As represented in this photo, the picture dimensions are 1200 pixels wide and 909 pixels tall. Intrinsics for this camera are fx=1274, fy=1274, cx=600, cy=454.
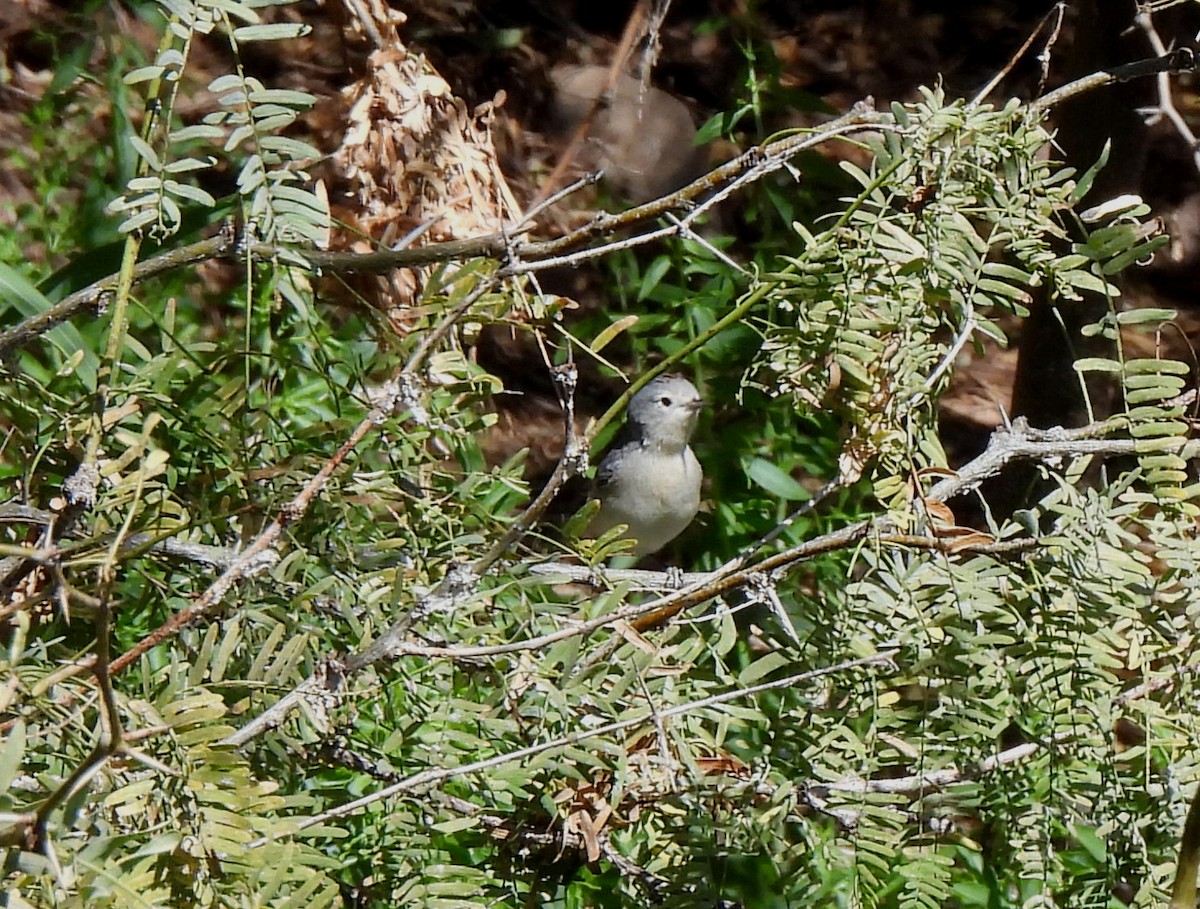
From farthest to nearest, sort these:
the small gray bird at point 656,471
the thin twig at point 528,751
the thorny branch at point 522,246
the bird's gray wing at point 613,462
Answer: the bird's gray wing at point 613,462
the small gray bird at point 656,471
the thorny branch at point 522,246
the thin twig at point 528,751

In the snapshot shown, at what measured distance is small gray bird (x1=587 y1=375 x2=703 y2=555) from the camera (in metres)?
2.79

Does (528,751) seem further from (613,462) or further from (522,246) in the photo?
(613,462)

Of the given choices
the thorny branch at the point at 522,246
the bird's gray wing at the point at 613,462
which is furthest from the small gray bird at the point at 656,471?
the thorny branch at the point at 522,246

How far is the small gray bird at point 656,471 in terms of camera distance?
2789mm

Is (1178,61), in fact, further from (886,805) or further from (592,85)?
(592,85)

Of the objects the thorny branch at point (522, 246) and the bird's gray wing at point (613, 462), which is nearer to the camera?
the thorny branch at point (522, 246)

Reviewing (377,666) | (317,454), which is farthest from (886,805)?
(317,454)

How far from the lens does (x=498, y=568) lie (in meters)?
0.92

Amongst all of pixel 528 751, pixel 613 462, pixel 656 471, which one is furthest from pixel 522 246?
pixel 613 462

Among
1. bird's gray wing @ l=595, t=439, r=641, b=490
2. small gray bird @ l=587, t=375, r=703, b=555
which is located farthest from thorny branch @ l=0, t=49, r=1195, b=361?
bird's gray wing @ l=595, t=439, r=641, b=490

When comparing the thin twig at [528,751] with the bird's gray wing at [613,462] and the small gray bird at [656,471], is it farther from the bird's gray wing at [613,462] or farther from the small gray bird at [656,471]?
the bird's gray wing at [613,462]

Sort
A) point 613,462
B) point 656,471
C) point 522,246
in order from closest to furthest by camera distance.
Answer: point 522,246, point 656,471, point 613,462

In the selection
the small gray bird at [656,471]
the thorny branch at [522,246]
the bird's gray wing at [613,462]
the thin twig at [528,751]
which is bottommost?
the bird's gray wing at [613,462]

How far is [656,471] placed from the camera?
2.89 metres
